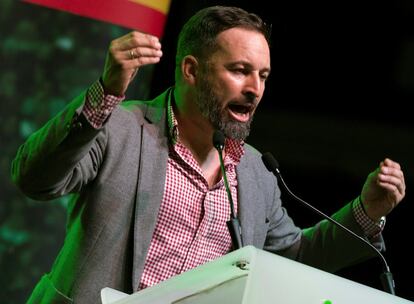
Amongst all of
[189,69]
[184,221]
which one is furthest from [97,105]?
[189,69]

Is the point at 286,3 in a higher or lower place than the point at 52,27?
higher

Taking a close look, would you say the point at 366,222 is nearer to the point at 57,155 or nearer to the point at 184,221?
the point at 184,221

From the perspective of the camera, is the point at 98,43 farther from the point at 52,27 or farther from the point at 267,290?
the point at 267,290

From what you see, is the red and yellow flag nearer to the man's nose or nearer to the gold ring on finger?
the man's nose

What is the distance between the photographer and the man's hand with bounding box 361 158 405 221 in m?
2.15

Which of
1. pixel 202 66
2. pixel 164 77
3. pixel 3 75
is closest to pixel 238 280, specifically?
pixel 202 66

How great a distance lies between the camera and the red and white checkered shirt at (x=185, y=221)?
205 centimetres

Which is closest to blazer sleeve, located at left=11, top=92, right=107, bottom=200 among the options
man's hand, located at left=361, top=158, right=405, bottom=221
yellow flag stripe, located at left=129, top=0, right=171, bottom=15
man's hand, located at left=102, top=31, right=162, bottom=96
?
man's hand, located at left=102, top=31, right=162, bottom=96

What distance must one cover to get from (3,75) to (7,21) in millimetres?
179

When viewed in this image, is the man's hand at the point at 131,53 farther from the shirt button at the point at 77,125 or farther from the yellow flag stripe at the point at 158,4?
the yellow flag stripe at the point at 158,4

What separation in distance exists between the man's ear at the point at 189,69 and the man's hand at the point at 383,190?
23.2 inches

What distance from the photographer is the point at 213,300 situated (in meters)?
1.19

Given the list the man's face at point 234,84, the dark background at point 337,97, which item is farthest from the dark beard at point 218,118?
the dark background at point 337,97

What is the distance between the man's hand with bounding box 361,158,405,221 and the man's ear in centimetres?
59
